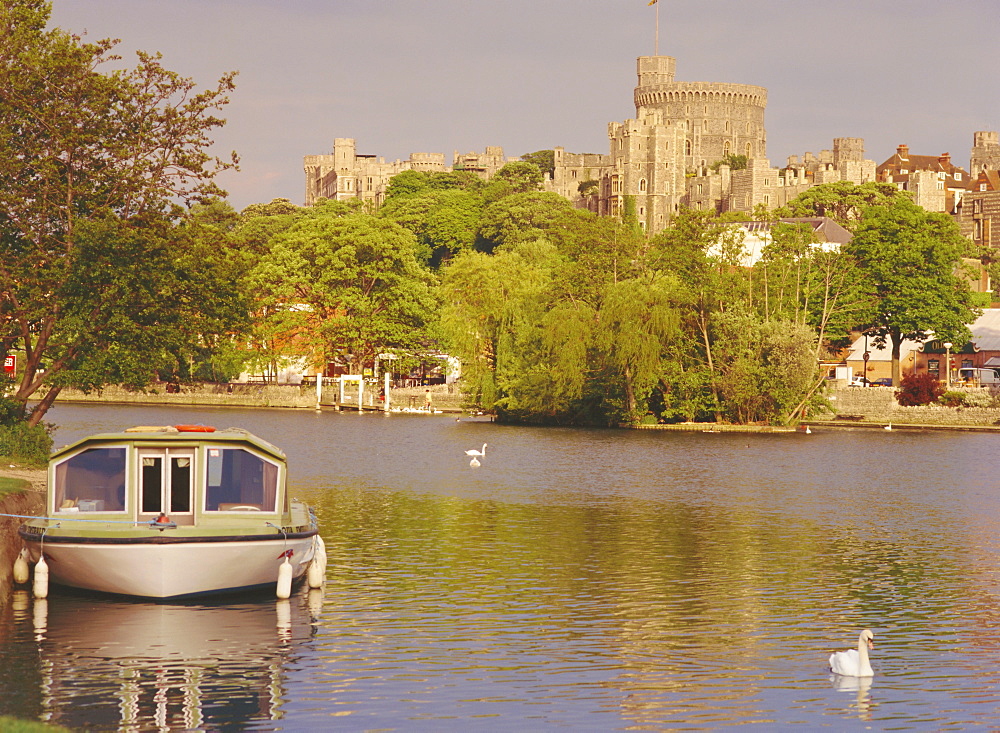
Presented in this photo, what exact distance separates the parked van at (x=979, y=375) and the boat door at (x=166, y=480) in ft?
303

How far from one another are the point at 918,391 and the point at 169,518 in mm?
79721

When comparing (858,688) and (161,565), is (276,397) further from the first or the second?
(858,688)

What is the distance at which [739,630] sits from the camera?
23516 mm

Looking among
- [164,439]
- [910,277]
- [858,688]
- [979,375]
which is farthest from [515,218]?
[858,688]

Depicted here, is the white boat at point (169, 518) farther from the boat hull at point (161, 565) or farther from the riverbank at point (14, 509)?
the riverbank at point (14, 509)

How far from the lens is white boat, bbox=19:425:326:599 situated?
23.9 metres

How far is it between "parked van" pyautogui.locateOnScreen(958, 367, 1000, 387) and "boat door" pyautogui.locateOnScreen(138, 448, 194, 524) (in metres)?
92.5

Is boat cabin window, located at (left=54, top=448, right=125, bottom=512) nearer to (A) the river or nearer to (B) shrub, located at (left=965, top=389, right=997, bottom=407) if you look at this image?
(A) the river

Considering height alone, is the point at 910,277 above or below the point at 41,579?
above

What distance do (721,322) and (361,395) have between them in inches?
1451

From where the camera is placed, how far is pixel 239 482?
86.0 feet

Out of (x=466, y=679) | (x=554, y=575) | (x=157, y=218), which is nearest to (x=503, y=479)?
(x=157, y=218)

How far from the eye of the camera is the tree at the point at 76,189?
38062 mm

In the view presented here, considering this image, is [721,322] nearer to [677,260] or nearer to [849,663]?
[677,260]
